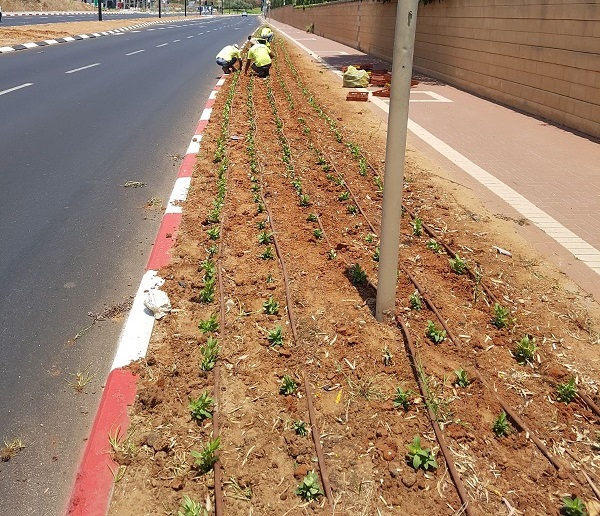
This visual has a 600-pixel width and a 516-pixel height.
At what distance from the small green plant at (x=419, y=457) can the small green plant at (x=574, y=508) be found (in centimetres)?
54

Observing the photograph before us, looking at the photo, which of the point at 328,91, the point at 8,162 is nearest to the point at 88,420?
the point at 8,162

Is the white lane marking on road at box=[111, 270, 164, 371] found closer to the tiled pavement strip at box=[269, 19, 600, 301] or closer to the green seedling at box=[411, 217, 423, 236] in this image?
the green seedling at box=[411, 217, 423, 236]

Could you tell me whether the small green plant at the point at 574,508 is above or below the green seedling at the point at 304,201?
below

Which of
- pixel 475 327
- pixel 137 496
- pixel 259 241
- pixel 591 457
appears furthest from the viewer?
pixel 259 241

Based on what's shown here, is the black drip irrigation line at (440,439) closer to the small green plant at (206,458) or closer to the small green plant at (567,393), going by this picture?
the small green plant at (567,393)

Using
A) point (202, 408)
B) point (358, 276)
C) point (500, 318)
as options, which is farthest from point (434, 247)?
point (202, 408)

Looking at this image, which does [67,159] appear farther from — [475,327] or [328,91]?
[328,91]

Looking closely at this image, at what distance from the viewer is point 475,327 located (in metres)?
3.78

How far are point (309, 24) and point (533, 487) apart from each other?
50.6 meters

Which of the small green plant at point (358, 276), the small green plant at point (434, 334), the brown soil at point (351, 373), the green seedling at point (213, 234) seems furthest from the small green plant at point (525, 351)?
the green seedling at point (213, 234)

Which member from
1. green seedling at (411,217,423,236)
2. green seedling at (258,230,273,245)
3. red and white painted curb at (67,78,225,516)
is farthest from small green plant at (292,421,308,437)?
green seedling at (411,217,423,236)

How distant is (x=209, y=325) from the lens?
11.9 ft

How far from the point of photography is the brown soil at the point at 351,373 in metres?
2.55

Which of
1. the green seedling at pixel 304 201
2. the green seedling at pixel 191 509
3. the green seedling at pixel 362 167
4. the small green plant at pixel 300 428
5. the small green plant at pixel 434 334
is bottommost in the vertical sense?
the green seedling at pixel 191 509
